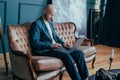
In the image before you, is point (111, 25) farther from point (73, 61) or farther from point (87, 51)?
point (73, 61)

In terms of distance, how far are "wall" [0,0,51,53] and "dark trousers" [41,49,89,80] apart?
175 centimetres

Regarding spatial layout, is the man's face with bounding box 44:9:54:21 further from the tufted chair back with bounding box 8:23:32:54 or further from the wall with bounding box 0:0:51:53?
the wall with bounding box 0:0:51:53

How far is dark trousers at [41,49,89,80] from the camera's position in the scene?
3006 mm

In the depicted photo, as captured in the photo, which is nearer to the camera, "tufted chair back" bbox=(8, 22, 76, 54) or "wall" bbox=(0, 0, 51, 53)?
"tufted chair back" bbox=(8, 22, 76, 54)

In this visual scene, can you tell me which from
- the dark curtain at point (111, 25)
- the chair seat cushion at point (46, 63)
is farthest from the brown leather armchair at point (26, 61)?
the dark curtain at point (111, 25)

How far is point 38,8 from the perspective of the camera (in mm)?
5145

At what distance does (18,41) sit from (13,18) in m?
1.69

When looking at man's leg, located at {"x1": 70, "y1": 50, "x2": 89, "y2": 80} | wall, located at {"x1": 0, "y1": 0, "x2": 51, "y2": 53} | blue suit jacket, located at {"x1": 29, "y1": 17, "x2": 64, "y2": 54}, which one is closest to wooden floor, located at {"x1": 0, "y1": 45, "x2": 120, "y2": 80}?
man's leg, located at {"x1": 70, "y1": 50, "x2": 89, "y2": 80}

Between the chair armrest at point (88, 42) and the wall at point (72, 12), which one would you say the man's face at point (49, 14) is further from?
the wall at point (72, 12)

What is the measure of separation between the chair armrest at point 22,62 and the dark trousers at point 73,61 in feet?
A: 1.29

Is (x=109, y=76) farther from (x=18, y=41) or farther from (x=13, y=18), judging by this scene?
(x=13, y=18)

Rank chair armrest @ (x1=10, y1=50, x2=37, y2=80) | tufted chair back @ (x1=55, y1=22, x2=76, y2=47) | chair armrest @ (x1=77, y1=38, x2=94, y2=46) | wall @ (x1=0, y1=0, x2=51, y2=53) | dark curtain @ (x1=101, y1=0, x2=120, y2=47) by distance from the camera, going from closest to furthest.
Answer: chair armrest @ (x1=10, y1=50, x2=37, y2=80) → tufted chair back @ (x1=55, y1=22, x2=76, y2=47) → chair armrest @ (x1=77, y1=38, x2=94, y2=46) → wall @ (x1=0, y1=0, x2=51, y2=53) → dark curtain @ (x1=101, y1=0, x2=120, y2=47)

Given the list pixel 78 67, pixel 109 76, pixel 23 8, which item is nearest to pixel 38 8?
pixel 23 8

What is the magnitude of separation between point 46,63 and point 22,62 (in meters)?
0.29
